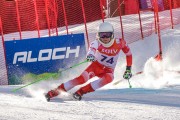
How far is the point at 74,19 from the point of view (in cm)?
1772

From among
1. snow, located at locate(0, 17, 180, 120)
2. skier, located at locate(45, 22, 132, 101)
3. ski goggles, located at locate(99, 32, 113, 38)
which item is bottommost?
snow, located at locate(0, 17, 180, 120)

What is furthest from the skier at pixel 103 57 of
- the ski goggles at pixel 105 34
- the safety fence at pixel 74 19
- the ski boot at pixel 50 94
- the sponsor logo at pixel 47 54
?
the safety fence at pixel 74 19

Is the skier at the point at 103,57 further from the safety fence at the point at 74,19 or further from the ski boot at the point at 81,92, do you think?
the safety fence at the point at 74,19

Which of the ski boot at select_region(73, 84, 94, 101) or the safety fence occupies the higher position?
the safety fence

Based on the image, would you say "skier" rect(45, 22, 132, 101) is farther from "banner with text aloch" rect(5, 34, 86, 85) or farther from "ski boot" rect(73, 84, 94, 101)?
"banner with text aloch" rect(5, 34, 86, 85)

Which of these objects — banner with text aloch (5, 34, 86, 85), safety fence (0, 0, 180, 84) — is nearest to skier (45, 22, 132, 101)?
banner with text aloch (5, 34, 86, 85)

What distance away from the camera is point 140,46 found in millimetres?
14562

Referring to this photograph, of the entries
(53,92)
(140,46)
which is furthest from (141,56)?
(53,92)

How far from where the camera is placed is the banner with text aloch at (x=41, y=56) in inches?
506

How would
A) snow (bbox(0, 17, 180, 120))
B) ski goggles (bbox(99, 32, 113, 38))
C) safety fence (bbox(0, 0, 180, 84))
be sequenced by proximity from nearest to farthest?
1. snow (bbox(0, 17, 180, 120))
2. ski goggles (bbox(99, 32, 113, 38))
3. safety fence (bbox(0, 0, 180, 84))

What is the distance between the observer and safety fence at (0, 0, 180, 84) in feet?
49.5

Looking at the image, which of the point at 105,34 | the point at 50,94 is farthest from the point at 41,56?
the point at 50,94

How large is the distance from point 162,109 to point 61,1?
37.0ft

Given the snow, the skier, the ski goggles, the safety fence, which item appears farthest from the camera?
the safety fence
